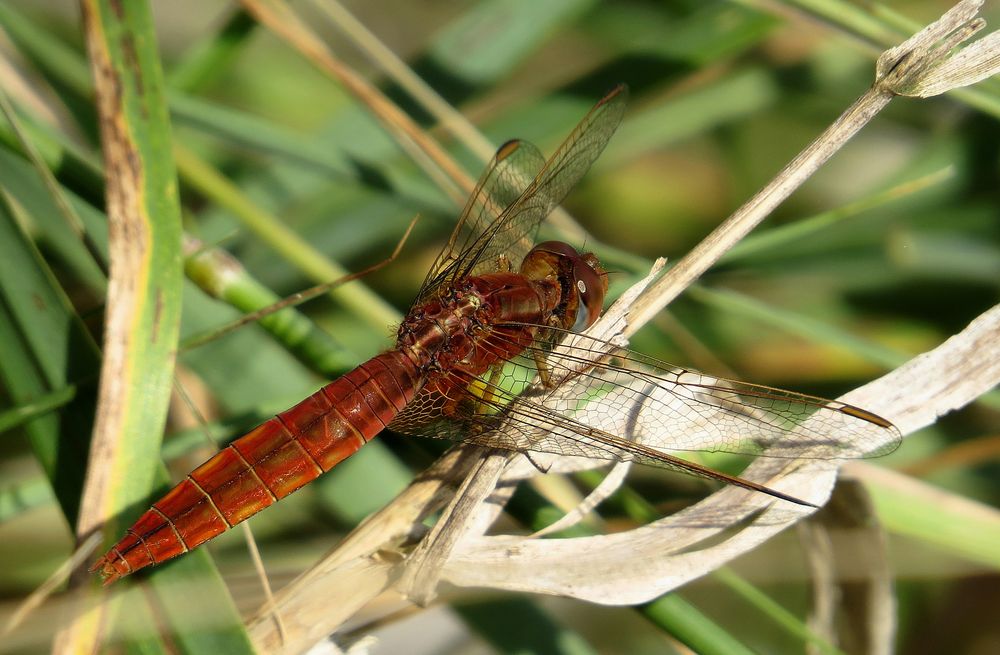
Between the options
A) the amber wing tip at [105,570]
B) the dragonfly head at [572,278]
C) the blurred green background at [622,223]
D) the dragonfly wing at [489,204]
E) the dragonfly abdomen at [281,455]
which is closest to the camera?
the amber wing tip at [105,570]

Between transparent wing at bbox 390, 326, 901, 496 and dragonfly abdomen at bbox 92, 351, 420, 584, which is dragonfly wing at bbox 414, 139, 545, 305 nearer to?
dragonfly abdomen at bbox 92, 351, 420, 584

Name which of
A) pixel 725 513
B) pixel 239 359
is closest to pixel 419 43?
pixel 239 359

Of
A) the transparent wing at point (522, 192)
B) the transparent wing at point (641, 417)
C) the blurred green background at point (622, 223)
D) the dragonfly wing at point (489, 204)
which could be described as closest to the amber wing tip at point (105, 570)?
the blurred green background at point (622, 223)

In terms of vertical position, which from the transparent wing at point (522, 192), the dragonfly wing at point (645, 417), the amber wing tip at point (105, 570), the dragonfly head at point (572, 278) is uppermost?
the transparent wing at point (522, 192)

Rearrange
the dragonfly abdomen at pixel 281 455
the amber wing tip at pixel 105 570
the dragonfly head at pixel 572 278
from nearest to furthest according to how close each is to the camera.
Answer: the amber wing tip at pixel 105 570, the dragonfly abdomen at pixel 281 455, the dragonfly head at pixel 572 278

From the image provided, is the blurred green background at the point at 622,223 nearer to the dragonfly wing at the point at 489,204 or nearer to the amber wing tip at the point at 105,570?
the dragonfly wing at the point at 489,204

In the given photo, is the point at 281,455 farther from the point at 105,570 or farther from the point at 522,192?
the point at 522,192
